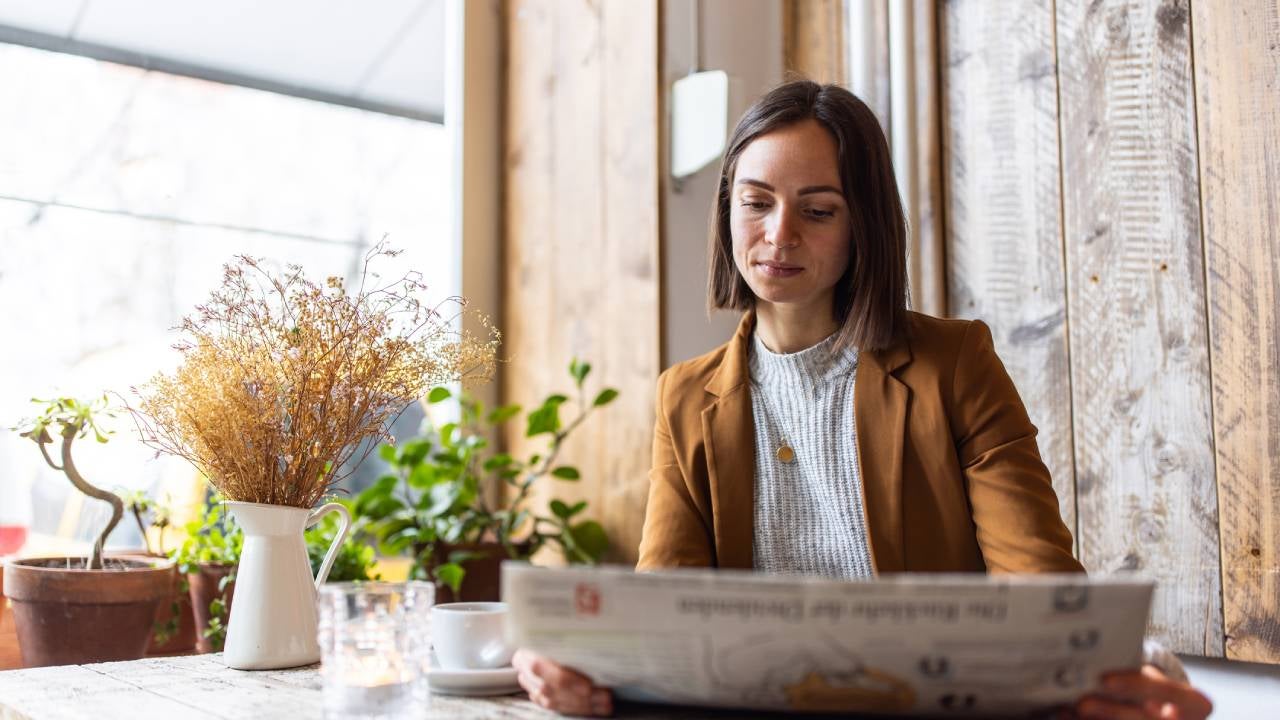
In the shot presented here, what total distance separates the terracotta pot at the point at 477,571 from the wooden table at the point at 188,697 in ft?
3.41

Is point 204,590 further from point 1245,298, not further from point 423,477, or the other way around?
point 1245,298

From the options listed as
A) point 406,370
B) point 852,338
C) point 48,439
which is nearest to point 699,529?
point 852,338

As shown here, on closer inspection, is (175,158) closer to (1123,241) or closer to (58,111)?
(58,111)

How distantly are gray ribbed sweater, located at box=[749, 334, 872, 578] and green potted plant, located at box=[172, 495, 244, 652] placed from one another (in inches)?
36.5

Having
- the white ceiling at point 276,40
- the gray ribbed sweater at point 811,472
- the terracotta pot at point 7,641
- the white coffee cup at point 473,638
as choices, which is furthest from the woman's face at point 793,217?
the white ceiling at point 276,40

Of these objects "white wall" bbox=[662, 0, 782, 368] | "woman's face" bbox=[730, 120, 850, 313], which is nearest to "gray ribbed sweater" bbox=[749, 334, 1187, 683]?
"woman's face" bbox=[730, 120, 850, 313]

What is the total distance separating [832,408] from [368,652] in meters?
0.72

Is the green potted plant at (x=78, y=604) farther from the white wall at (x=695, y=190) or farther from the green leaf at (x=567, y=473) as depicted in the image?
the white wall at (x=695, y=190)

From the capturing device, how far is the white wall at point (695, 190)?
237 centimetres

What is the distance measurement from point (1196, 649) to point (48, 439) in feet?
6.06

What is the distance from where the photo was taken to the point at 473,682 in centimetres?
102

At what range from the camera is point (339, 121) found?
8.81 ft

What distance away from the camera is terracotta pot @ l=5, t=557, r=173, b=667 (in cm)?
167

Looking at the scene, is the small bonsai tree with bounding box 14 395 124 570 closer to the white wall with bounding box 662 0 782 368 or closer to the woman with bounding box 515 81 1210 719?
the woman with bounding box 515 81 1210 719
